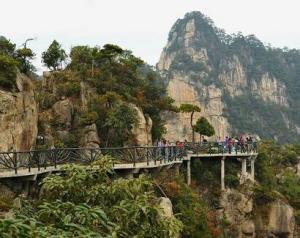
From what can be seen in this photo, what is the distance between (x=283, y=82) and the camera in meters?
140

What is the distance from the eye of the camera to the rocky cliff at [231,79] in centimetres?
10912

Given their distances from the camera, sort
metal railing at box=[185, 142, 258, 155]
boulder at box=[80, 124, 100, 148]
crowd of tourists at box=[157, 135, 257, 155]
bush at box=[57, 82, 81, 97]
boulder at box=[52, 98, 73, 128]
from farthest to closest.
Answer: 1. metal railing at box=[185, 142, 258, 155]
2. crowd of tourists at box=[157, 135, 257, 155]
3. bush at box=[57, 82, 81, 97]
4. boulder at box=[52, 98, 73, 128]
5. boulder at box=[80, 124, 100, 148]

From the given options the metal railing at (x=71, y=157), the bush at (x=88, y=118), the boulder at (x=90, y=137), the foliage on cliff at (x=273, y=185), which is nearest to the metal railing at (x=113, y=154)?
the metal railing at (x=71, y=157)

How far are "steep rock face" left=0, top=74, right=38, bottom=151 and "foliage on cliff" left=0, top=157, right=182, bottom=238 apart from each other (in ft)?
32.8

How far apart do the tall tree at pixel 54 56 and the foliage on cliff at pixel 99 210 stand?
22317 mm

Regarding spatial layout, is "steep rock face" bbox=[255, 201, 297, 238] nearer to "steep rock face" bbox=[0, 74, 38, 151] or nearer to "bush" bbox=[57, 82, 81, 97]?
"bush" bbox=[57, 82, 81, 97]

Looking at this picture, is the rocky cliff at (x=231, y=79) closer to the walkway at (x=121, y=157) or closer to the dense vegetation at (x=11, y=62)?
the walkway at (x=121, y=157)

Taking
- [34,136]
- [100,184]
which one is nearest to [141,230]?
[100,184]

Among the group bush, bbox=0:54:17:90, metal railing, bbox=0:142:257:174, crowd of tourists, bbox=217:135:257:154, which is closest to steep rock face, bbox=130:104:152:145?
metal railing, bbox=0:142:257:174

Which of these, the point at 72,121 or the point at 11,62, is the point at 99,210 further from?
the point at 72,121

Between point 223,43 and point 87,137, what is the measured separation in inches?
4533

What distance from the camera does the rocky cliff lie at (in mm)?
109125

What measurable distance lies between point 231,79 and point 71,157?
373ft

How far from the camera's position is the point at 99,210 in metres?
7.07
